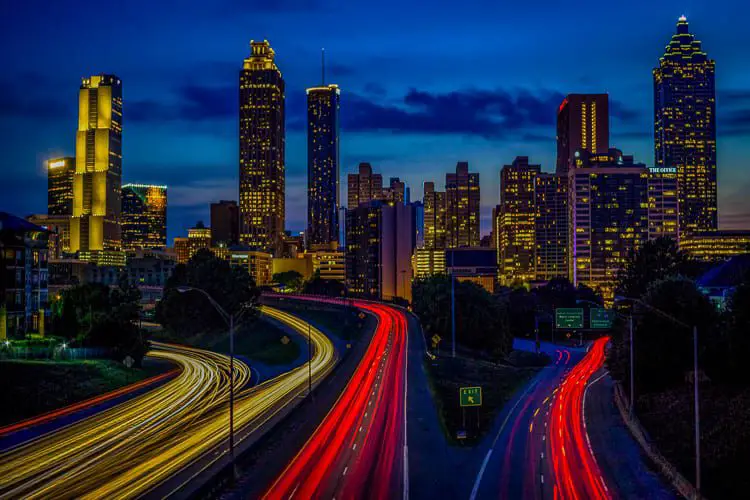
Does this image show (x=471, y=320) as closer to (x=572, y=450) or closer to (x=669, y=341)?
(x=669, y=341)

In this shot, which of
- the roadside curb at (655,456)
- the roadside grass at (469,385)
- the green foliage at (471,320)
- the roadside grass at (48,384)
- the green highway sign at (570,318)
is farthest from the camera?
the green foliage at (471,320)

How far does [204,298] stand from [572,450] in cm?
8067

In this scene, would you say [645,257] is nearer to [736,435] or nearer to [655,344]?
[655,344]

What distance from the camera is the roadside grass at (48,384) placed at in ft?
177

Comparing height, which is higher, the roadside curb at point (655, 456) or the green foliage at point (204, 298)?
the green foliage at point (204, 298)

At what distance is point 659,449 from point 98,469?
29.7 meters

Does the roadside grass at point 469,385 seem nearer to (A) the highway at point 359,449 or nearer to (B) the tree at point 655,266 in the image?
(A) the highway at point 359,449

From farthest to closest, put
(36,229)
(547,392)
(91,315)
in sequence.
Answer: (36,229), (91,315), (547,392)

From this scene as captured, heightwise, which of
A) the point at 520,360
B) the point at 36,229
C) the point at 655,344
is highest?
the point at 36,229

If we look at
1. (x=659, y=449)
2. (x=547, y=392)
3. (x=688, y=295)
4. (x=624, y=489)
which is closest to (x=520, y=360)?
(x=547, y=392)

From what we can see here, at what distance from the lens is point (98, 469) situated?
38969 mm

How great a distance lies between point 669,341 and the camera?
61688 millimetres

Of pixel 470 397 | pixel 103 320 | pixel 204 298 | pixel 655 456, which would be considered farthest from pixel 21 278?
pixel 655 456

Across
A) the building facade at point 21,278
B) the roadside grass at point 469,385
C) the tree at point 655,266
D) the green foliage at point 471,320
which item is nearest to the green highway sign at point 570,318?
the roadside grass at point 469,385
